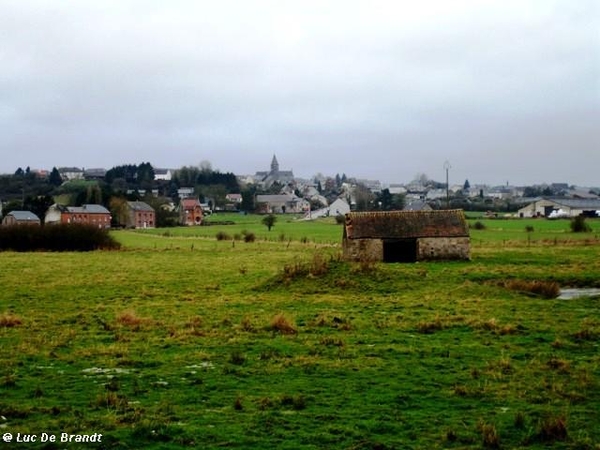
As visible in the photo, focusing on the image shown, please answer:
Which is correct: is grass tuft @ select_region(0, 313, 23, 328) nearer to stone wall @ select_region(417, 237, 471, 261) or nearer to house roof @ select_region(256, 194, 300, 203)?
stone wall @ select_region(417, 237, 471, 261)

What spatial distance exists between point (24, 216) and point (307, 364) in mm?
101672

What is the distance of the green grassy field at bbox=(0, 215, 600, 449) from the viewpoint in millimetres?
9750

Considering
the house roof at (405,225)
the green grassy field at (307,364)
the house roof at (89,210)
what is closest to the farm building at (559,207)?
the house roof at (89,210)

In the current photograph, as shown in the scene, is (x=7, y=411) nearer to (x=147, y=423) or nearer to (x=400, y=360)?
(x=147, y=423)

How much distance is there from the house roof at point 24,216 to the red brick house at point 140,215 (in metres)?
17.8

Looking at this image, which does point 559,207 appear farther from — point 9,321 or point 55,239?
point 9,321

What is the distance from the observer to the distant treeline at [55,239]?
63.5 meters

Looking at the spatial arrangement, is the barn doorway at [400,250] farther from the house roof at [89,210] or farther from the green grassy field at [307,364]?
the house roof at [89,210]

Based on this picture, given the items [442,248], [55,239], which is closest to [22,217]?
[55,239]

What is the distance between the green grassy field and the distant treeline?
35177 millimetres

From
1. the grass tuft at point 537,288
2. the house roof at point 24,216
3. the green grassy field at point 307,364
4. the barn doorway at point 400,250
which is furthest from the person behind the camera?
the house roof at point 24,216

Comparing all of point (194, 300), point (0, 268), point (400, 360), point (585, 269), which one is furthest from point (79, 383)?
point (0, 268)

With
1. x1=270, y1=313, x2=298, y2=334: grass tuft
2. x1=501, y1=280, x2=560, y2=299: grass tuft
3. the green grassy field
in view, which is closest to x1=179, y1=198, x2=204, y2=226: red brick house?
the green grassy field

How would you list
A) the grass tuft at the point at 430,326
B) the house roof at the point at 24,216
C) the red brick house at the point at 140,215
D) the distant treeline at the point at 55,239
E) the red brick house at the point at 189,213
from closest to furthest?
the grass tuft at the point at 430,326, the distant treeline at the point at 55,239, the house roof at the point at 24,216, the red brick house at the point at 140,215, the red brick house at the point at 189,213
